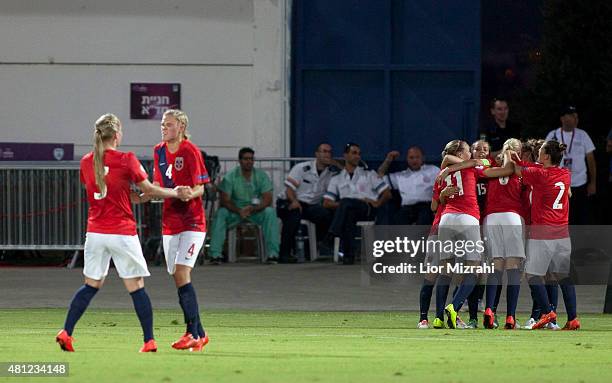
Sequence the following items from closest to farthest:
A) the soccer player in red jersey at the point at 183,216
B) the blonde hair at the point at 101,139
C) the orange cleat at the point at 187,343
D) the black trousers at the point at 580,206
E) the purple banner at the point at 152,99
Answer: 1. the blonde hair at the point at 101,139
2. the orange cleat at the point at 187,343
3. the soccer player in red jersey at the point at 183,216
4. the black trousers at the point at 580,206
5. the purple banner at the point at 152,99

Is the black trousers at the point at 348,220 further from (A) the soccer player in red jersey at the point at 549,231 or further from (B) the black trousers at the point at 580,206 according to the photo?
(A) the soccer player in red jersey at the point at 549,231

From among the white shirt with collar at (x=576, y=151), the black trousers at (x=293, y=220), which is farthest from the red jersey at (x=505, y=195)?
the black trousers at (x=293, y=220)

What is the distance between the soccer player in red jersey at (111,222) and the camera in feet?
36.7

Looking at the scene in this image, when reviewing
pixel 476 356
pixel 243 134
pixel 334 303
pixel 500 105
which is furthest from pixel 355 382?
pixel 243 134

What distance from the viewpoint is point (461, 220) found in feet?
48.0

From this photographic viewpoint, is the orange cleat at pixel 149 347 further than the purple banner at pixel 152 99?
No

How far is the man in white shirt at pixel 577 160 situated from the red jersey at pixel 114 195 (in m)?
10.3

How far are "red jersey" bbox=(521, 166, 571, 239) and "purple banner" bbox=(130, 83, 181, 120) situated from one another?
10.8 meters

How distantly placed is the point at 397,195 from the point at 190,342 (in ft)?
38.7

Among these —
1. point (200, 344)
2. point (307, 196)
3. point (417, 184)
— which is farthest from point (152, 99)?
point (200, 344)

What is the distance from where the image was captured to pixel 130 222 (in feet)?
37.0

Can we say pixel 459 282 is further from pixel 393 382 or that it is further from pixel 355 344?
pixel 393 382

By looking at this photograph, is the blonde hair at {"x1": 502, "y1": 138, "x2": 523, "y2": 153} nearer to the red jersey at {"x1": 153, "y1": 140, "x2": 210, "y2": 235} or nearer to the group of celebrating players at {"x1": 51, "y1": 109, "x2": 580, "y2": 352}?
the group of celebrating players at {"x1": 51, "y1": 109, "x2": 580, "y2": 352}

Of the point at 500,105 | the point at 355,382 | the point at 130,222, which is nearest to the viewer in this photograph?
the point at 355,382
